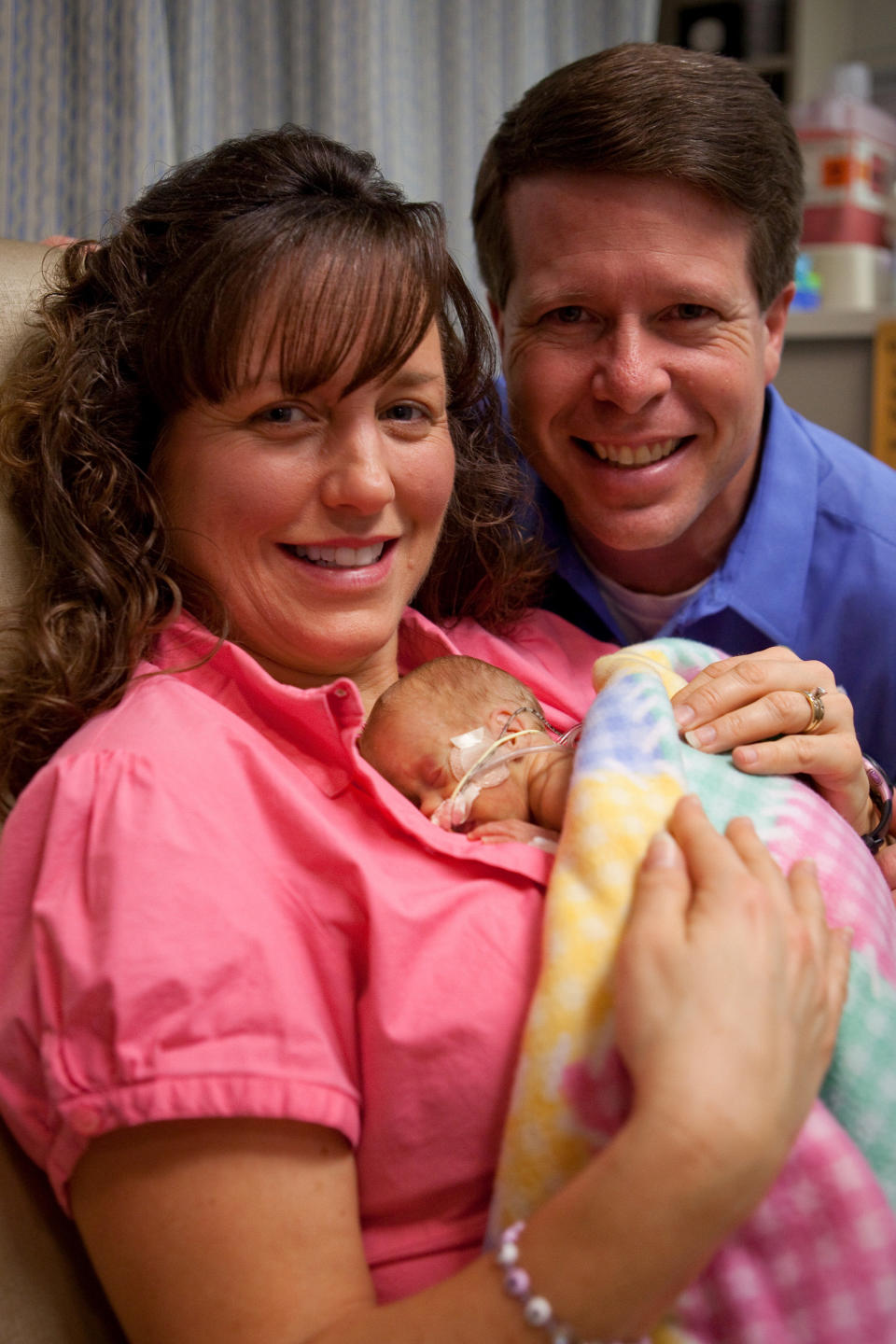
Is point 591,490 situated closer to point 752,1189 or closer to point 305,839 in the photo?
point 305,839

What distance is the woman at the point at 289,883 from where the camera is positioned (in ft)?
2.68

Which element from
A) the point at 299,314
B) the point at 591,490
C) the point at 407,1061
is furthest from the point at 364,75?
the point at 407,1061

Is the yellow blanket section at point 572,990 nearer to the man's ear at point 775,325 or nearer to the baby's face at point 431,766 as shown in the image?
the baby's face at point 431,766

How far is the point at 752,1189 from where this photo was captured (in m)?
0.78

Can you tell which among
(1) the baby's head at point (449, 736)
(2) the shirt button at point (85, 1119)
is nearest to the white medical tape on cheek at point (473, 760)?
(1) the baby's head at point (449, 736)

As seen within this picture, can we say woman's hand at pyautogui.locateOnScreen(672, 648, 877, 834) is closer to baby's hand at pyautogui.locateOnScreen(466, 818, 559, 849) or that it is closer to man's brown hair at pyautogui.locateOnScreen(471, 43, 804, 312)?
baby's hand at pyautogui.locateOnScreen(466, 818, 559, 849)

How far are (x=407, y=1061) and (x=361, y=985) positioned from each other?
81 millimetres

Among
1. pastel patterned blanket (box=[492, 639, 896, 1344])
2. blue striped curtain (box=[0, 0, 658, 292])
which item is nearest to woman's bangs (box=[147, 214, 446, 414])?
pastel patterned blanket (box=[492, 639, 896, 1344])

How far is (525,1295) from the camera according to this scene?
79cm

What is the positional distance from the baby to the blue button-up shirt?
55 cm

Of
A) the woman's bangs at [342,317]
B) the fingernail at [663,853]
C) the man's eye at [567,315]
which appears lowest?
the fingernail at [663,853]

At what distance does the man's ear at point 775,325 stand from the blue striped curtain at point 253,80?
1.08 m

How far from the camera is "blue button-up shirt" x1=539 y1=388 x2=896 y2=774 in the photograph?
1673mm

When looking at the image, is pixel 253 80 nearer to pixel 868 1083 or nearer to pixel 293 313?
pixel 293 313
